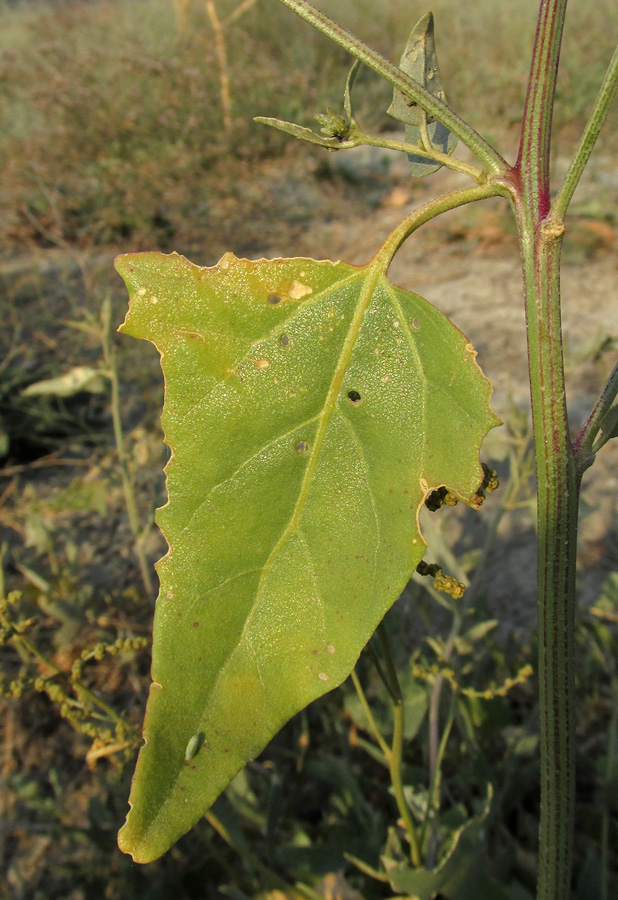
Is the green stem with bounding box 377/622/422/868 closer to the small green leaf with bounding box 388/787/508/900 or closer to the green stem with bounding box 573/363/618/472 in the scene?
the small green leaf with bounding box 388/787/508/900

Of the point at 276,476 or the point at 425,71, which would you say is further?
the point at 425,71

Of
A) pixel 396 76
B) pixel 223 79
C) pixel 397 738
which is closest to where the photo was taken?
pixel 396 76

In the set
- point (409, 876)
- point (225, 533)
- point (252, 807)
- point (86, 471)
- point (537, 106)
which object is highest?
point (537, 106)

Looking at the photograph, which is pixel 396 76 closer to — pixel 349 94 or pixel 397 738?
pixel 349 94

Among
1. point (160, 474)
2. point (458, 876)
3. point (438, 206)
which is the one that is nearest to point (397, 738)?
point (458, 876)

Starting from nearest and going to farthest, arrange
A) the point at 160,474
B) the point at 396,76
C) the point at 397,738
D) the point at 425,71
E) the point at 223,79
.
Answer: the point at 396,76
the point at 425,71
the point at 397,738
the point at 160,474
the point at 223,79

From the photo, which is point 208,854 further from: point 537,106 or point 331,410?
point 537,106

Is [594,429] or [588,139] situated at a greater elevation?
[588,139]

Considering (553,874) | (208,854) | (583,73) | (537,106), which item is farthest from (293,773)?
(583,73)
